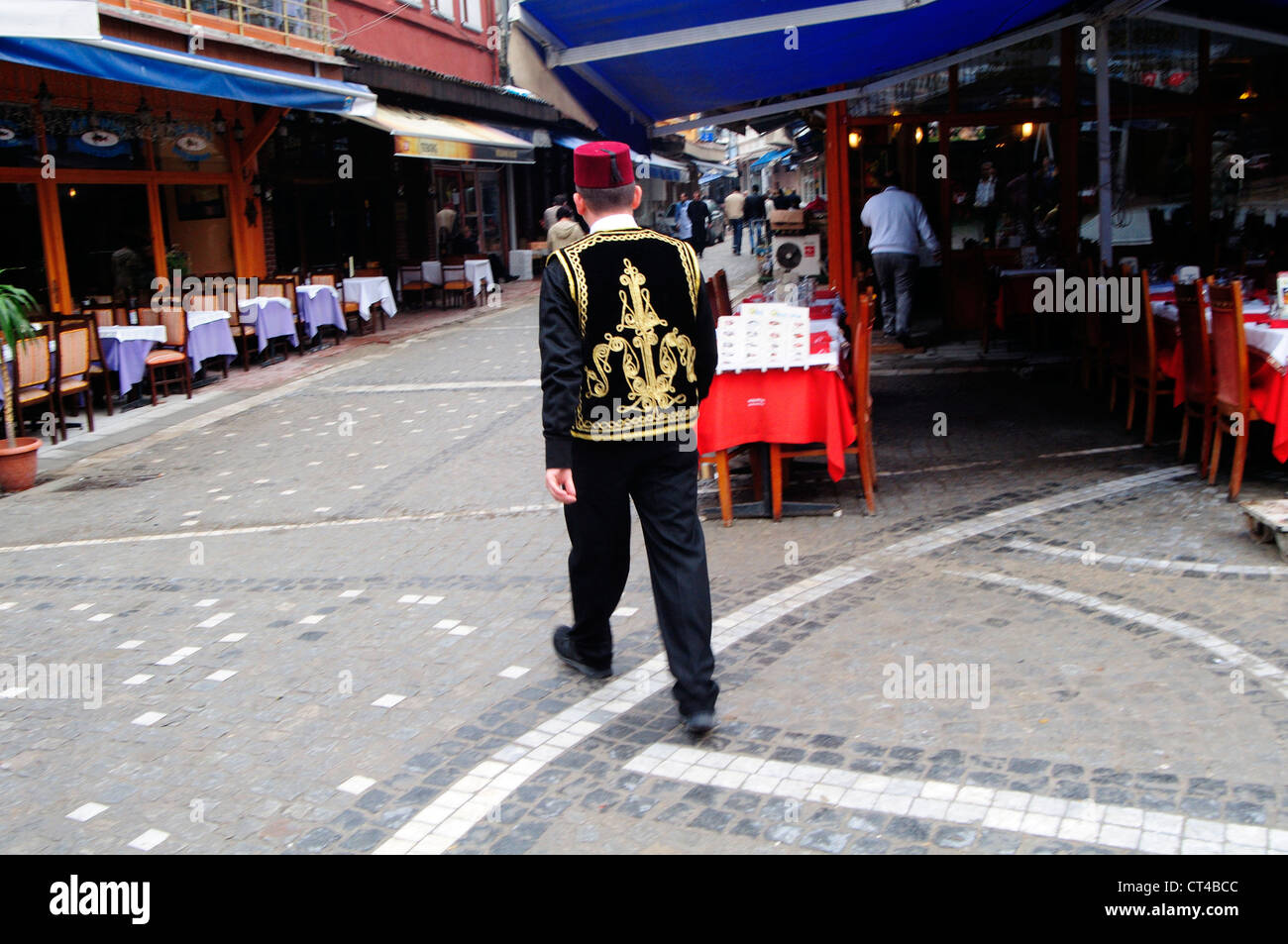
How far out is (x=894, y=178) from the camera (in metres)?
11.9

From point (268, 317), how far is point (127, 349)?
9.12ft

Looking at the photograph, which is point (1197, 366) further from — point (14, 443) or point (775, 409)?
point (14, 443)

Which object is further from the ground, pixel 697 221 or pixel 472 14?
pixel 472 14

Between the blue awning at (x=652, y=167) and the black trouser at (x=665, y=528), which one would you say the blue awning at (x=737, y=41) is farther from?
the blue awning at (x=652, y=167)

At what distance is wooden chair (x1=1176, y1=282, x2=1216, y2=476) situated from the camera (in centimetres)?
650

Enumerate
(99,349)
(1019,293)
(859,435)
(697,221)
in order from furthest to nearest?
(697,221), (1019,293), (99,349), (859,435)

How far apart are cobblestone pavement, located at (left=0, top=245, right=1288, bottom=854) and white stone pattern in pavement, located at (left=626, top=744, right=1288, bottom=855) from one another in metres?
0.01

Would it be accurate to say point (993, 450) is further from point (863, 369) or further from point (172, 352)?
point (172, 352)

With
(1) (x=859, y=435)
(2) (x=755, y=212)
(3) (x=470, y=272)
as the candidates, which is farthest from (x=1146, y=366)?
(2) (x=755, y=212)

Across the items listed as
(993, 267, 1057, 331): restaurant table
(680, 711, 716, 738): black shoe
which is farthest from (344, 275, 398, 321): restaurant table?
(680, 711, 716, 738): black shoe

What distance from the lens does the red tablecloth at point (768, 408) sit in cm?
629

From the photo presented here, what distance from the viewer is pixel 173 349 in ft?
39.4

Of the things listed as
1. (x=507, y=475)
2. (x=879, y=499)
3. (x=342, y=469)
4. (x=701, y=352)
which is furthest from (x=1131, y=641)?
(x=342, y=469)

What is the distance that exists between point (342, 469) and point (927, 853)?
633 cm
